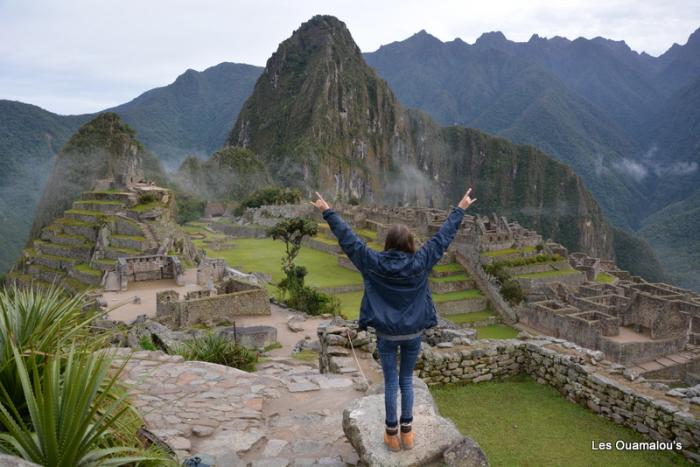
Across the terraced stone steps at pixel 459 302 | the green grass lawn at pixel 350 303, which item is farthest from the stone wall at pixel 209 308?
the terraced stone steps at pixel 459 302

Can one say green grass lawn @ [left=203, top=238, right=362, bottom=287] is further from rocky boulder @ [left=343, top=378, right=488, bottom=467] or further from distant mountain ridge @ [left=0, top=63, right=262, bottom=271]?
distant mountain ridge @ [left=0, top=63, right=262, bottom=271]

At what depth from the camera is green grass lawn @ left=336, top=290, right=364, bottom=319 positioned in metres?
24.9

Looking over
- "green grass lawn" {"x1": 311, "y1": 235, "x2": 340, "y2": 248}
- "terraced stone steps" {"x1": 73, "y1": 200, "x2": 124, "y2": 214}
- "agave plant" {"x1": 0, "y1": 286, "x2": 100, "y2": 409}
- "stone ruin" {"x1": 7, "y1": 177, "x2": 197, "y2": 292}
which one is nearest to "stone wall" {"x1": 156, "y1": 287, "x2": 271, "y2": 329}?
"stone ruin" {"x1": 7, "y1": 177, "x2": 197, "y2": 292}

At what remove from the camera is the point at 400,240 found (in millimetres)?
3881

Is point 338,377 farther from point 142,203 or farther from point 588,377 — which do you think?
point 142,203

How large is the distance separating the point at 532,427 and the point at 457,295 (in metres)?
29.0

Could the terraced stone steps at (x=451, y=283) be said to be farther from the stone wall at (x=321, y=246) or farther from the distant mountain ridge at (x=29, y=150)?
the distant mountain ridge at (x=29, y=150)

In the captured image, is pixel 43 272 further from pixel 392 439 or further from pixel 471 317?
pixel 392 439

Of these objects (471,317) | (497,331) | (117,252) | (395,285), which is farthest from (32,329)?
(471,317)

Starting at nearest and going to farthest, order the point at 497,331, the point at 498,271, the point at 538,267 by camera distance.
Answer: the point at 497,331, the point at 498,271, the point at 538,267

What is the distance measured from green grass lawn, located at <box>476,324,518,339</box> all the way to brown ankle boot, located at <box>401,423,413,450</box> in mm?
26033

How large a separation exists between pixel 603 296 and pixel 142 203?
28344mm

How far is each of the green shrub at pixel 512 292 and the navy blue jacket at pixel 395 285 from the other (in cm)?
3118

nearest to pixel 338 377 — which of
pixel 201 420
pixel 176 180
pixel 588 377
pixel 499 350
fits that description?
pixel 201 420
